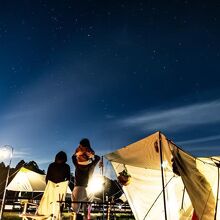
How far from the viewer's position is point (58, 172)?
5617 millimetres

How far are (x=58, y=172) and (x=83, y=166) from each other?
23.6 inches

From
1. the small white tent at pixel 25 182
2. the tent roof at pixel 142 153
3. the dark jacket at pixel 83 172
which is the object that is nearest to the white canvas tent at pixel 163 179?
the tent roof at pixel 142 153

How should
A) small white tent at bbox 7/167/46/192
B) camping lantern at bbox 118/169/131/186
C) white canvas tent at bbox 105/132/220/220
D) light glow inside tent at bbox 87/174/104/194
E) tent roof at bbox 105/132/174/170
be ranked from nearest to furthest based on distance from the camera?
white canvas tent at bbox 105/132/220/220, tent roof at bbox 105/132/174/170, light glow inside tent at bbox 87/174/104/194, camping lantern at bbox 118/169/131/186, small white tent at bbox 7/167/46/192

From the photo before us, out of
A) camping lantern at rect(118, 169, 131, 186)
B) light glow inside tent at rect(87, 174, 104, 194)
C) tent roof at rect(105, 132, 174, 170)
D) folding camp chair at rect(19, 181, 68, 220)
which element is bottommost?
folding camp chair at rect(19, 181, 68, 220)

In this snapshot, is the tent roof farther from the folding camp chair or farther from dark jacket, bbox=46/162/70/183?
the folding camp chair

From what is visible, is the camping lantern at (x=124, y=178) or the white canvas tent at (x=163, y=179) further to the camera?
the camping lantern at (x=124, y=178)

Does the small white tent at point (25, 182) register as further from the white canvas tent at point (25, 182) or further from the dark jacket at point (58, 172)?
the dark jacket at point (58, 172)

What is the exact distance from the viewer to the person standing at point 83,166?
17.2ft

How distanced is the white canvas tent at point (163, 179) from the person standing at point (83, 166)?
0.74m

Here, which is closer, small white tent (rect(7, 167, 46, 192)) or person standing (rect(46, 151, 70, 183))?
person standing (rect(46, 151, 70, 183))

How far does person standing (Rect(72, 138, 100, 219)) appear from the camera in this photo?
17.2 ft

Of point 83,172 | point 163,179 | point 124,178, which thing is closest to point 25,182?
point 124,178

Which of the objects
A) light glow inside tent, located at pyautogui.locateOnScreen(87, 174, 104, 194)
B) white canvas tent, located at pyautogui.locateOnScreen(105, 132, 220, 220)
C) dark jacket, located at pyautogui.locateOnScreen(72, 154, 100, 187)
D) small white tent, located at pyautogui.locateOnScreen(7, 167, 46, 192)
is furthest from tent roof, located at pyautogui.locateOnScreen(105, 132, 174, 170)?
small white tent, located at pyautogui.locateOnScreen(7, 167, 46, 192)

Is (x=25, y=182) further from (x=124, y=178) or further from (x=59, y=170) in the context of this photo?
(x=59, y=170)
